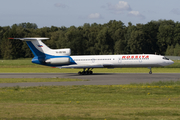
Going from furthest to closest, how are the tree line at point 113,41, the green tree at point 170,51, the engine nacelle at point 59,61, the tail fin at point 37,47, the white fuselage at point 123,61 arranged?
the tree line at point 113,41 → the green tree at point 170,51 → the tail fin at point 37,47 → the engine nacelle at point 59,61 → the white fuselage at point 123,61

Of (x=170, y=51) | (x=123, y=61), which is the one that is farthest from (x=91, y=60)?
(x=170, y=51)

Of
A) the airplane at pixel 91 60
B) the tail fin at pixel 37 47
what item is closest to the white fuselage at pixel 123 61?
the airplane at pixel 91 60

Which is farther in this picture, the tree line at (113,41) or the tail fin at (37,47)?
the tree line at (113,41)

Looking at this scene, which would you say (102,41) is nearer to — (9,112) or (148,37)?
(148,37)

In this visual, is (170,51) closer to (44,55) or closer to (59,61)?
(59,61)

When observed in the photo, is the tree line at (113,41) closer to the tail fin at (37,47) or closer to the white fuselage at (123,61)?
the white fuselage at (123,61)

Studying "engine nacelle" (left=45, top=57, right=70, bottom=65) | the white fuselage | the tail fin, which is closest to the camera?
the white fuselage

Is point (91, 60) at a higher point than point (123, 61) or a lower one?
higher

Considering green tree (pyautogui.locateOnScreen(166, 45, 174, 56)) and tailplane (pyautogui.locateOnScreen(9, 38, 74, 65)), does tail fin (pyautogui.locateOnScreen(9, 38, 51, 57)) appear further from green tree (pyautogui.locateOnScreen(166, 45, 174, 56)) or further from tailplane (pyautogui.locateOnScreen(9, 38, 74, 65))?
green tree (pyautogui.locateOnScreen(166, 45, 174, 56))

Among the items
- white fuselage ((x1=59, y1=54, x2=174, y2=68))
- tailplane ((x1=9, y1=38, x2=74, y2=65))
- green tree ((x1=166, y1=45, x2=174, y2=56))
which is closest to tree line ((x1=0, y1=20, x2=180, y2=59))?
green tree ((x1=166, y1=45, x2=174, y2=56))

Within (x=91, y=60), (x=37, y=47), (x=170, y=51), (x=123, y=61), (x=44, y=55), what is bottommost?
(x=123, y=61)

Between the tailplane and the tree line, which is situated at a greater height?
the tree line

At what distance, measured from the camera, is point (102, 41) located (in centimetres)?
12019

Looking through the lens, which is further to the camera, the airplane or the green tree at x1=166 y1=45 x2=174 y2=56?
the green tree at x1=166 y1=45 x2=174 y2=56
